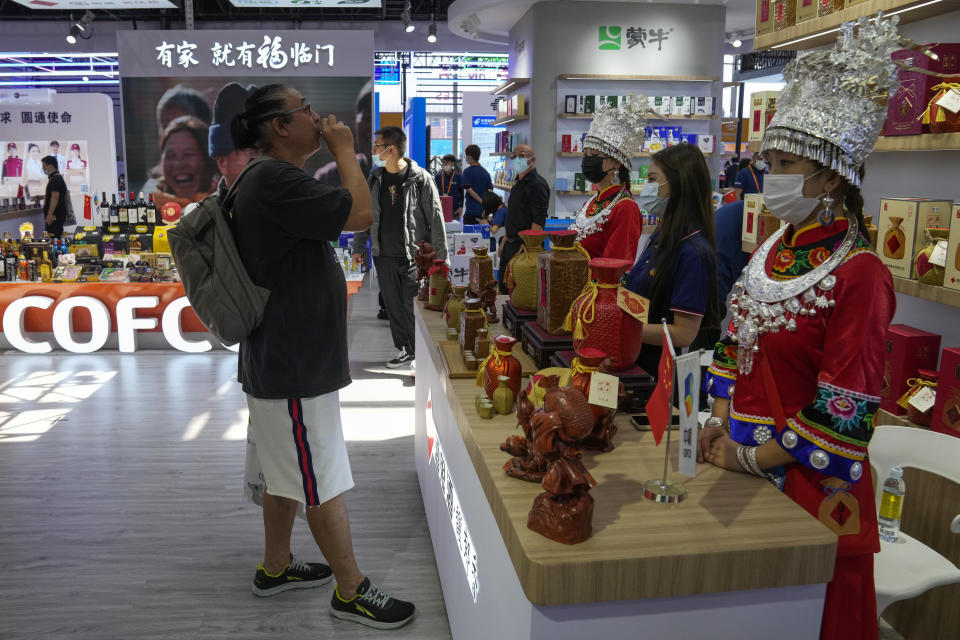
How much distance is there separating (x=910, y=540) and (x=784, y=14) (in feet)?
6.99

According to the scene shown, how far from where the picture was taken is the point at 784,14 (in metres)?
3.13

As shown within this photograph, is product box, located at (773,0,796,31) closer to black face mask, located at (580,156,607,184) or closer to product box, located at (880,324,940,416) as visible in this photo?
black face mask, located at (580,156,607,184)

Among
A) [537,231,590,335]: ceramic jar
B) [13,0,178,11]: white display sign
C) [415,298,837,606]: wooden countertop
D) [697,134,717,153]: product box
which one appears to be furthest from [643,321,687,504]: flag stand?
[13,0,178,11]: white display sign

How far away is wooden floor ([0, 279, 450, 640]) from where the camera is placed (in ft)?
8.42

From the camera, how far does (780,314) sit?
59.4 inches

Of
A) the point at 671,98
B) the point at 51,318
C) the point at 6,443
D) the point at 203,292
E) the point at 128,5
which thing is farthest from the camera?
the point at 128,5

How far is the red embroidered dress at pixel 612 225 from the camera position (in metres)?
2.96

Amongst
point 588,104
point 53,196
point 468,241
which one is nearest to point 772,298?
point 468,241

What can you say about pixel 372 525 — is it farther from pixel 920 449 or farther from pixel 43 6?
pixel 43 6

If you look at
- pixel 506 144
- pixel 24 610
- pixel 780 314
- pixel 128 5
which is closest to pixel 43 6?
pixel 128 5

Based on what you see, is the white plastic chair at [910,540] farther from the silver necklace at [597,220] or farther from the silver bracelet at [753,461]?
the silver necklace at [597,220]

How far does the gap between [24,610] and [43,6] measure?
8744 millimetres

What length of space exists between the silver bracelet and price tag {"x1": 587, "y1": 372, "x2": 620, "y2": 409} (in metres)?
0.30

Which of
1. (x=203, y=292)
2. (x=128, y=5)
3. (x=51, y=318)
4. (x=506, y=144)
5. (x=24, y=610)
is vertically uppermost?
(x=128, y=5)
